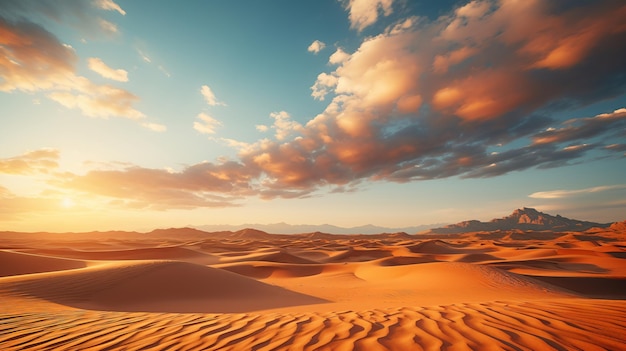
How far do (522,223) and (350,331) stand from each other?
598 feet

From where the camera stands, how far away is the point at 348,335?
3.58 metres

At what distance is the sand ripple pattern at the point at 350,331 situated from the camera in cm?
327

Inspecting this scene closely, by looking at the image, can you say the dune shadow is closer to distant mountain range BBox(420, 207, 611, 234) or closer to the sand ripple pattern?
the sand ripple pattern

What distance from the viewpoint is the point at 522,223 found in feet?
478

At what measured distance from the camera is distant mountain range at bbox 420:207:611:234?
452 feet

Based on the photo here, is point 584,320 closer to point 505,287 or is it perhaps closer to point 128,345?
point 128,345

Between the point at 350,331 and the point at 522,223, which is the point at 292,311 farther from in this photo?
the point at 522,223

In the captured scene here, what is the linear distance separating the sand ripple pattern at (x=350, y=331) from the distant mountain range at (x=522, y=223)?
150m

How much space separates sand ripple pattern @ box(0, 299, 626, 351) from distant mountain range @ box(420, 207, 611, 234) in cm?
14966

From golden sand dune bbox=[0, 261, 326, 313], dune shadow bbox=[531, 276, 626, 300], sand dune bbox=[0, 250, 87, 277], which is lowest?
dune shadow bbox=[531, 276, 626, 300]

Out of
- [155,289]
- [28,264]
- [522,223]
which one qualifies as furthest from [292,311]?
[522,223]

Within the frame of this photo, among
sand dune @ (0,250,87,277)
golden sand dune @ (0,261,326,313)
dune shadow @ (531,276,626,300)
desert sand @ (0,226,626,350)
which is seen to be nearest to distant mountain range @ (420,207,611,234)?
dune shadow @ (531,276,626,300)

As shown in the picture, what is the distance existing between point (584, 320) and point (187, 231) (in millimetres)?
139123

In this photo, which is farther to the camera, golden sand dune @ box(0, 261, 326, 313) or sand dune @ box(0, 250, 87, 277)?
sand dune @ box(0, 250, 87, 277)
